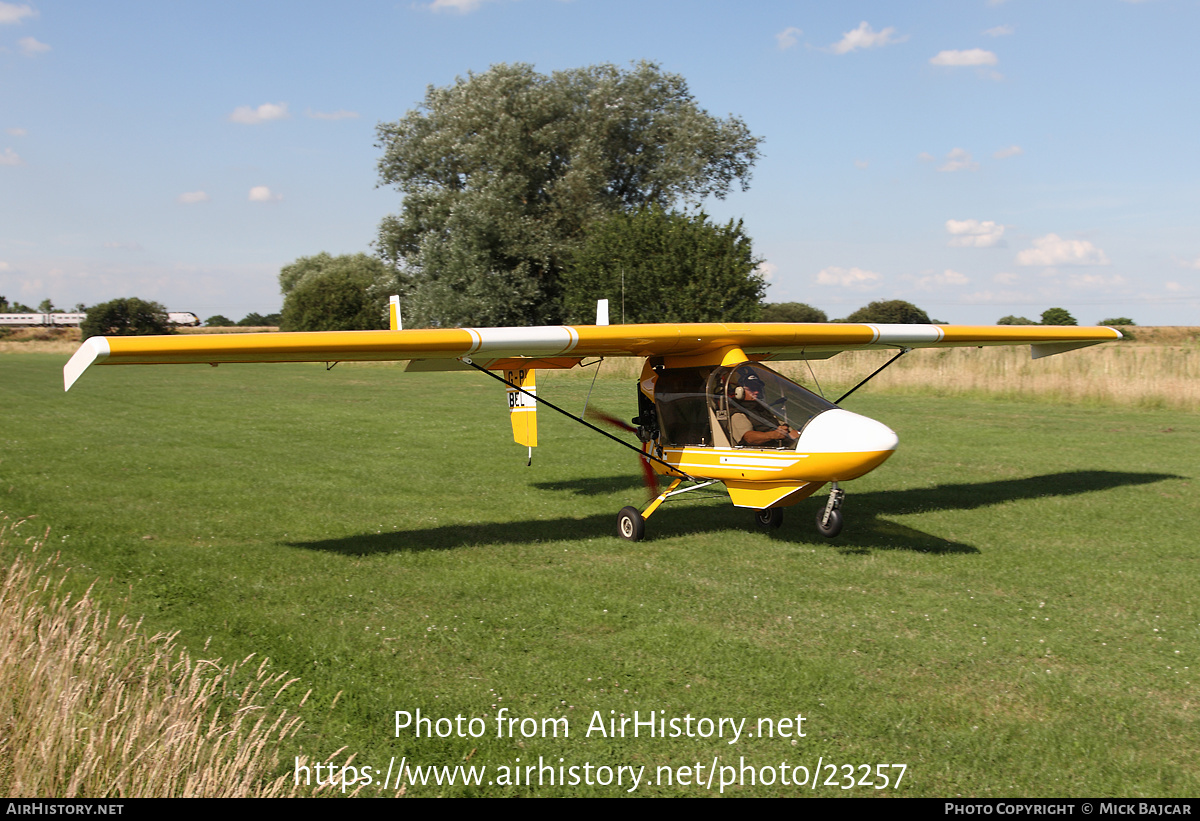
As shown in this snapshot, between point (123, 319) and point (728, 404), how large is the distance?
81282mm

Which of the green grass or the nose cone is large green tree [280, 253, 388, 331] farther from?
the nose cone

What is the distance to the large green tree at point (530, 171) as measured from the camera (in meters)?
43.9

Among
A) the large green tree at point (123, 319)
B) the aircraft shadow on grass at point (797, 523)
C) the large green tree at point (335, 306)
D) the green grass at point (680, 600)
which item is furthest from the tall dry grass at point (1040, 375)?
the large green tree at point (123, 319)

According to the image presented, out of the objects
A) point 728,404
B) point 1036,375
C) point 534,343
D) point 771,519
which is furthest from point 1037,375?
point 534,343

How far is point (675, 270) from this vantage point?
127ft

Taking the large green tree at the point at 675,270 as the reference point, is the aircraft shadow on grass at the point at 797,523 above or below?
below

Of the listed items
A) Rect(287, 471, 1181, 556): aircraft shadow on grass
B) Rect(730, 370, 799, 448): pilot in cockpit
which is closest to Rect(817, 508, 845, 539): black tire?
Rect(287, 471, 1181, 556): aircraft shadow on grass

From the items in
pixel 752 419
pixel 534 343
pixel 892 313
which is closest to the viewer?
pixel 534 343

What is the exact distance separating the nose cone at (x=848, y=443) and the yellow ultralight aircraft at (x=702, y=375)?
11 millimetres

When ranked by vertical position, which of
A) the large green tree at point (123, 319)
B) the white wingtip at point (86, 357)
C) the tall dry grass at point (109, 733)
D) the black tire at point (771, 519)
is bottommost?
the black tire at point (771, 519)

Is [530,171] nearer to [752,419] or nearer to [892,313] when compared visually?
[892,313]

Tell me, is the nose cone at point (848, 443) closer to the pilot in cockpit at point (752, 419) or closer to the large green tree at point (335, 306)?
the pilot in cockpit at point (752, 419)

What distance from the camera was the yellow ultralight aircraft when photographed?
295 inches
